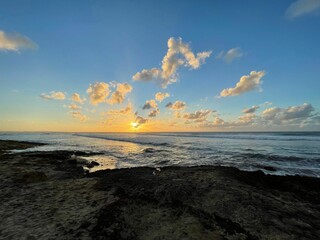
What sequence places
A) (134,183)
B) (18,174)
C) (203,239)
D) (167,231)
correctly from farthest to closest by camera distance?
(18,174) → (134,183) → (167,231) → (203,239)

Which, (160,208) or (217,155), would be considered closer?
(160,208)

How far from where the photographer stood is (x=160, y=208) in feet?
30.2

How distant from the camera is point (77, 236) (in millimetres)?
6828

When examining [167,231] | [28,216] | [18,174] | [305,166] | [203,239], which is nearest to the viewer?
[203,239]

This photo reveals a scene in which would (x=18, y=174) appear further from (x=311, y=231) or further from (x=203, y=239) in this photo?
(x=311, y=231)

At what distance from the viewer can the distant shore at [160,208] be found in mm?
7141

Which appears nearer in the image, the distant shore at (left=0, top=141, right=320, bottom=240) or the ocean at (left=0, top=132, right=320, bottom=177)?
the distant shore at (left=0, top=141, right=320, bottom=240)

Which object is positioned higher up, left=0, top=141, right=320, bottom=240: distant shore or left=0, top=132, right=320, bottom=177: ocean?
left=0, top=132, right=320, bottom=177: ocean

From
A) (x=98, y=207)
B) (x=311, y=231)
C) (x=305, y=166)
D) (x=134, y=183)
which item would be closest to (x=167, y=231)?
(x=98, y=207)

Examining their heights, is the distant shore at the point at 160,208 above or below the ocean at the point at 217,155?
below

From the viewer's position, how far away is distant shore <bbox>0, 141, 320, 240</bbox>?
23.4 ft

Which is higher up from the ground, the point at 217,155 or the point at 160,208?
the point at 217,155

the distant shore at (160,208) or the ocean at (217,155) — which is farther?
the ocean at (217,155)

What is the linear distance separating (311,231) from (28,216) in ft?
33.7
